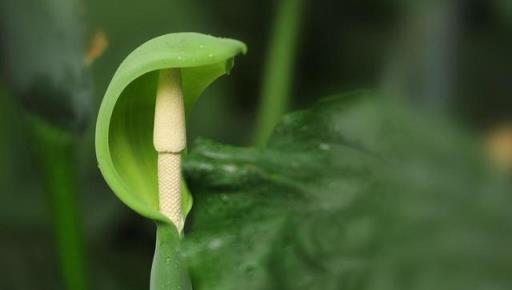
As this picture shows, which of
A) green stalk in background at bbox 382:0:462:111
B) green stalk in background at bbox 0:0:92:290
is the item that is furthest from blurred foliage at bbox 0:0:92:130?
green stalk in background at bbox 382:0:462:111

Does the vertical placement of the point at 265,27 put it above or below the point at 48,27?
below

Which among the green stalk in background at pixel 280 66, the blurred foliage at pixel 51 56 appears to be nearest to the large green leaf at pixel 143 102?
the blurred foliage at pixel 51 56

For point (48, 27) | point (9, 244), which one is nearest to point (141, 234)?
point (9, 244)

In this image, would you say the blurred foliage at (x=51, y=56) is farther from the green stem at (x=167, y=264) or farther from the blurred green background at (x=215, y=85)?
the green stem at (x=167, y=264)

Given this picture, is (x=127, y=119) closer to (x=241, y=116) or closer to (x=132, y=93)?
(x=132, y=93)

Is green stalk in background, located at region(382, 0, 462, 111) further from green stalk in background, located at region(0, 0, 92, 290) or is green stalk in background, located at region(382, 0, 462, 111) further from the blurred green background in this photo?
green stalk in background, located at region(0, 0, 92, 290)

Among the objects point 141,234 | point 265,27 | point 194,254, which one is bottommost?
point 141,234

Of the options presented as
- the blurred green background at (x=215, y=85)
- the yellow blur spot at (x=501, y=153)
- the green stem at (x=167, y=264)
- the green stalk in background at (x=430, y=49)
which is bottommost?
the blurred green background at (x=215, y=85)
